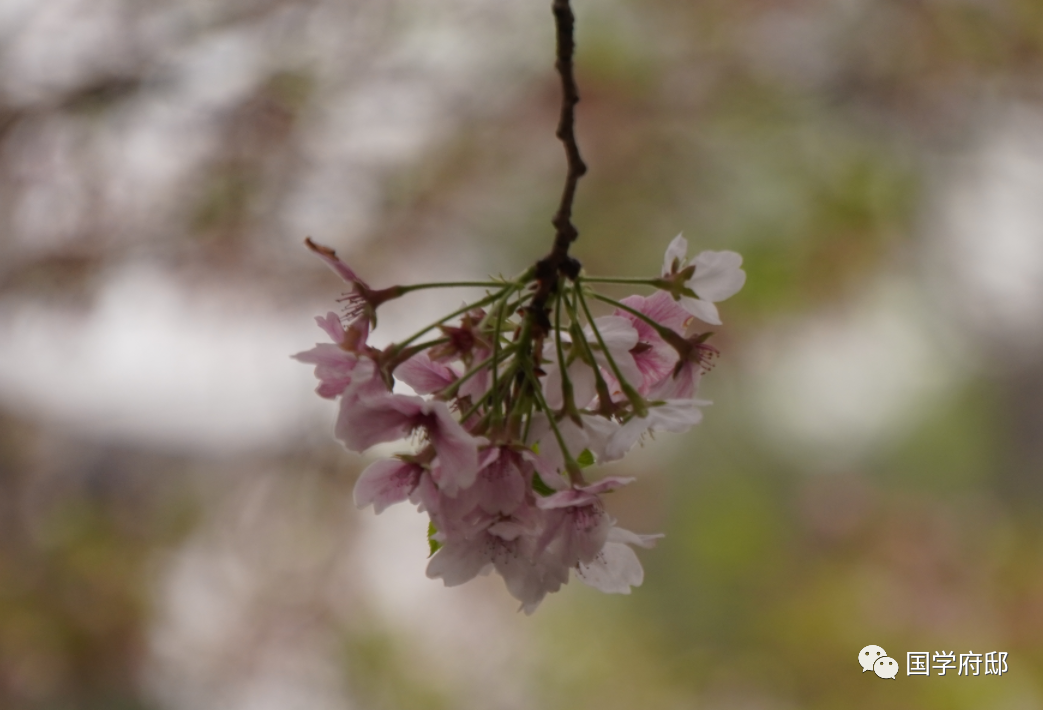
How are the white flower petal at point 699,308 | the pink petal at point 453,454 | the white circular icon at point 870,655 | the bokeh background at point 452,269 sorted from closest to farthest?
the pink petal at point 453,454, the white flower petal at point 699,308, the bokeh background at point 452,269, the white circular icon at point 870,655

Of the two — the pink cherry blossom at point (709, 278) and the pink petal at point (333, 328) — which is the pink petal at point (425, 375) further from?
the pink cherry blossom at point (709, 278)

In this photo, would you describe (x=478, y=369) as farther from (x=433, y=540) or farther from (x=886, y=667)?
(x=886, y=667)

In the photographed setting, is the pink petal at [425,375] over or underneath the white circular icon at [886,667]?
underneath

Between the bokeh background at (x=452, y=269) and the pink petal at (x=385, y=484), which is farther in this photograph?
the bokeh background at (x=452, y=269)

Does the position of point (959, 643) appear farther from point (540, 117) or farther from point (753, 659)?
point (540, 117)

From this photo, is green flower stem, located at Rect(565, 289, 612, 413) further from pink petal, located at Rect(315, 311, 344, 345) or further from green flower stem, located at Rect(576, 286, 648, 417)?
pink petal, located at Rect(315, 311, 344, 345)

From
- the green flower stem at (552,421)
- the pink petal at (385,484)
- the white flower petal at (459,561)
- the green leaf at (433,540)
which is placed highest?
the green flower stem at (552,421)

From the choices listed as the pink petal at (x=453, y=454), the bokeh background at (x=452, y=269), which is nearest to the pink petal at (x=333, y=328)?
the pink petal at (x=453, y=454)
